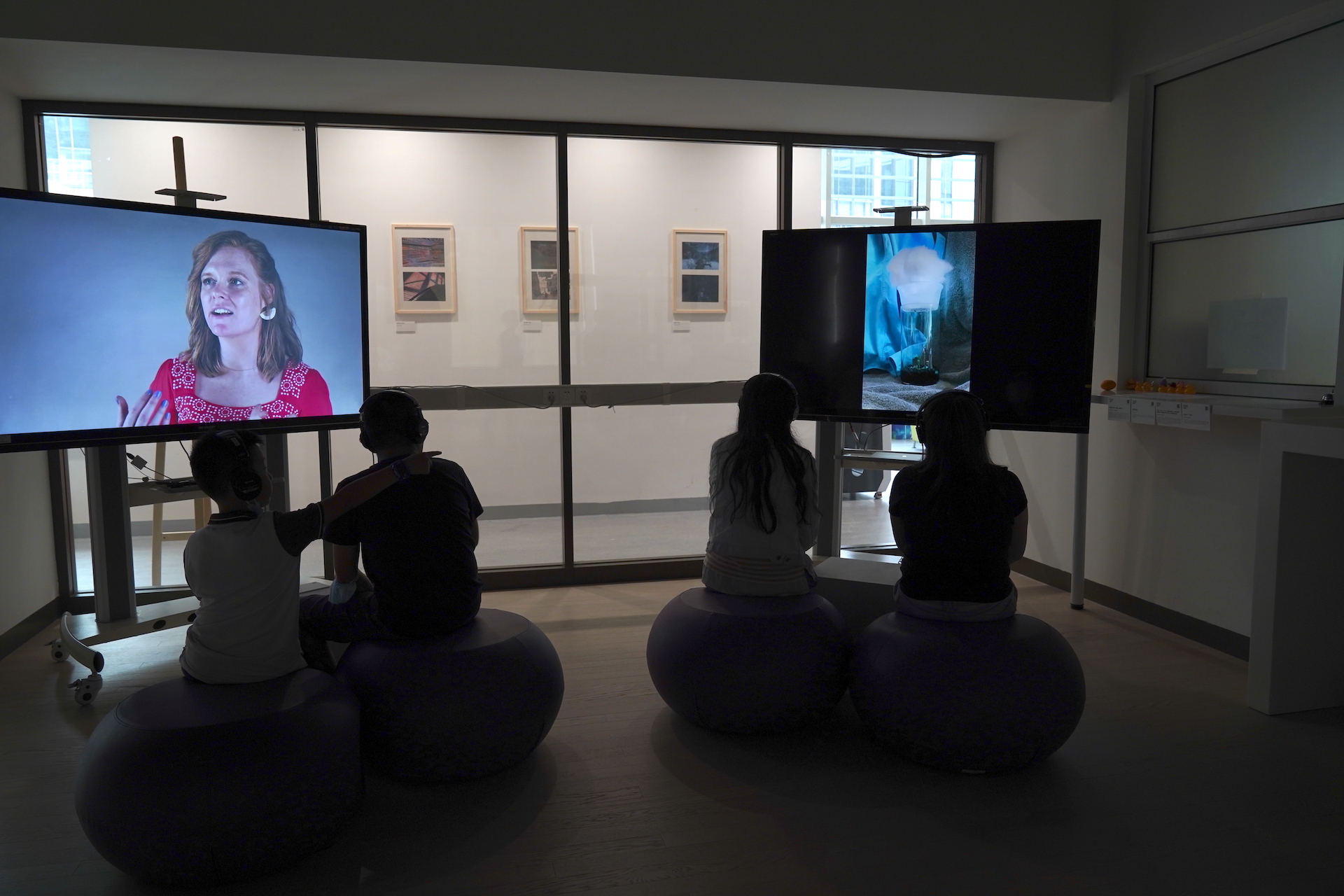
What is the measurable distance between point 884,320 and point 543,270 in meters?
1.77

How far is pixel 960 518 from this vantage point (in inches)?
100

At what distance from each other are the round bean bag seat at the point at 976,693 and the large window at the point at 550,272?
2.42 metres

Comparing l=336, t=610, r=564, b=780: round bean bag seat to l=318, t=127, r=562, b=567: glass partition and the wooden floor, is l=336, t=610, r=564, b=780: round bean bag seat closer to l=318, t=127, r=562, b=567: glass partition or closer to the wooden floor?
the wooden floor

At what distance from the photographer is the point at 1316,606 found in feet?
9.84

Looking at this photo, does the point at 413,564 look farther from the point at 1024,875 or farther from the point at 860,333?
the point at 860,333

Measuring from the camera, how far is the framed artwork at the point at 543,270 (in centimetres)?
454

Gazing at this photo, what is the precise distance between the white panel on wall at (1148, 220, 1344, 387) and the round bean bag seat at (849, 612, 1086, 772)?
1786mm

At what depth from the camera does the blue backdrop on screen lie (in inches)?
118

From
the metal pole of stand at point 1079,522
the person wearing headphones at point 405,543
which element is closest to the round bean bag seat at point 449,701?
the person wearing headphones at point 405,543

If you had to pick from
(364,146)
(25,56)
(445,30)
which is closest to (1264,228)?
(445,30)

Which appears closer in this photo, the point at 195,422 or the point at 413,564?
the point at 413,564

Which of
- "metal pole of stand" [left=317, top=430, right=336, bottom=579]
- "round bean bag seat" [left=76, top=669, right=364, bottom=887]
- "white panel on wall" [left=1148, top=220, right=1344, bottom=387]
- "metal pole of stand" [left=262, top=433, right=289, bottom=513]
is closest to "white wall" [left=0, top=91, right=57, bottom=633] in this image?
"metal pole of stand" [left=262, top=433, right=289, bottom=513]

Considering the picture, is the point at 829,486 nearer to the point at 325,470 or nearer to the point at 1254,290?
the point at 1254,290

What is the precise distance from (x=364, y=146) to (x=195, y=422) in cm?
169
